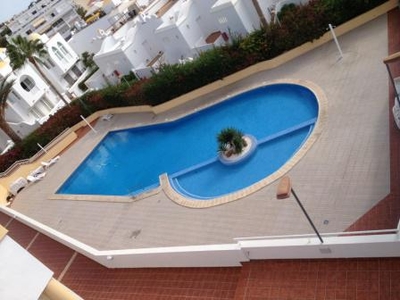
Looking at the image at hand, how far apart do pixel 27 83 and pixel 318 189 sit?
1457 inches

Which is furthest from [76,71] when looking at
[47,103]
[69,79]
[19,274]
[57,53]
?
[19,274]

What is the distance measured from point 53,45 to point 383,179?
149 ft

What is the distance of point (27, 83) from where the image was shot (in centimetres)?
4078

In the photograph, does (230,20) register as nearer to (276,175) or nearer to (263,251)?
(276,175)

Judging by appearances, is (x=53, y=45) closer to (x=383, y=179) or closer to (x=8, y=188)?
(x=8, y=188)

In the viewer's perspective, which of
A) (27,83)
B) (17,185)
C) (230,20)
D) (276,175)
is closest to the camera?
(276,175)

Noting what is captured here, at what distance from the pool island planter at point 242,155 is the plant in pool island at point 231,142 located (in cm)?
11

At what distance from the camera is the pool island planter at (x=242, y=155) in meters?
16.3

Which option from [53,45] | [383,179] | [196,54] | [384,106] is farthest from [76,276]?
[53,45]

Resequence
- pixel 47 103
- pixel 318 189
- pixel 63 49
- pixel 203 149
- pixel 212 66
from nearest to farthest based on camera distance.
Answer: pixel 318 189 → pixel 203 149 → pixel 212 66 → pixel 47 103 → pixel 63 49

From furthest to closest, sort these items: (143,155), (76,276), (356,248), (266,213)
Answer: (143,155)
(76,276)
(266,213)
(356,248)

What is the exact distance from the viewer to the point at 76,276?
14375mm

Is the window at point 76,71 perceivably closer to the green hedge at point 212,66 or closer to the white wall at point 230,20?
the green hedge at point 212,66

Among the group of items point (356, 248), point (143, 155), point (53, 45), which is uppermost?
point (53, 45)
